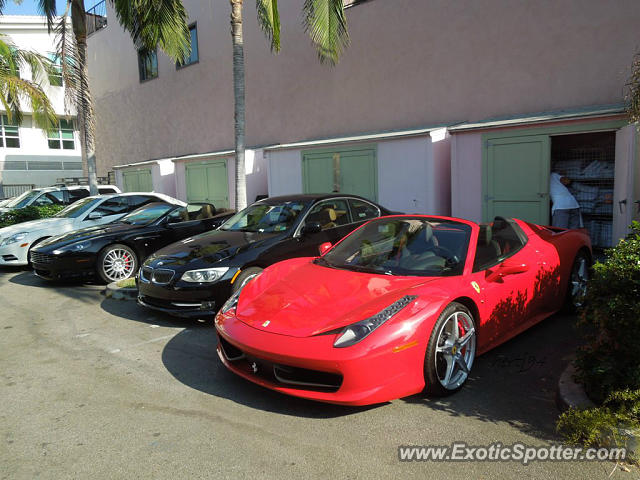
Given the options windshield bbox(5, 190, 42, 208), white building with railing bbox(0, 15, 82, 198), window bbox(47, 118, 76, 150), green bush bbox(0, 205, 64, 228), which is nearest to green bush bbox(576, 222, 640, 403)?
green bush bbox(0, 205, 64, 228)

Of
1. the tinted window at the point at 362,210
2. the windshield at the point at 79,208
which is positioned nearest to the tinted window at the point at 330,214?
the tinted window at the point at 362,210

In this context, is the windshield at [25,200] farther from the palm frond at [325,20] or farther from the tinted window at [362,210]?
the tinted window at [362,210]

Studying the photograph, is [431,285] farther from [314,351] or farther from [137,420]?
[137,420]

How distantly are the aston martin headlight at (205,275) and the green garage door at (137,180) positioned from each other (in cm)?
1469

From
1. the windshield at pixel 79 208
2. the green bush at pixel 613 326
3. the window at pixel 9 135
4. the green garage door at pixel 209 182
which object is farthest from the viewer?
the window at pixel 9 135

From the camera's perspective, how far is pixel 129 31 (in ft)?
39.9

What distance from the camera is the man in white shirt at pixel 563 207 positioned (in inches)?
355

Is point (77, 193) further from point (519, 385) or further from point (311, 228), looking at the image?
point (519, 385)

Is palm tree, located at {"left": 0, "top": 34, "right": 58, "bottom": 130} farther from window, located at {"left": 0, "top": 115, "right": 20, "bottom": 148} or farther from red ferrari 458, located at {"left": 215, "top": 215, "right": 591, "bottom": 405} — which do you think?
window, located at {"left": 0, "top": 115, "right": 20, "bottom": 148}

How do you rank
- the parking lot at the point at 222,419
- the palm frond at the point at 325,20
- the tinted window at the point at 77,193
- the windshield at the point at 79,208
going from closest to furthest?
1. the parking lot at the point at 222,419
2. the palm frond at the point at 325,20
3. the windshield at the point at 79,208
4. the tinted window at the point at 77,193

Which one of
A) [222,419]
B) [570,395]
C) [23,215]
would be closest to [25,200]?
[23,215]

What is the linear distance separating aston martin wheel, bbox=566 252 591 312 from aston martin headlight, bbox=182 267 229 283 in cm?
378

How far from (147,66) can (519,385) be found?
22.5m

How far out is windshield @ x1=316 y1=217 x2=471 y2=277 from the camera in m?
4.17
